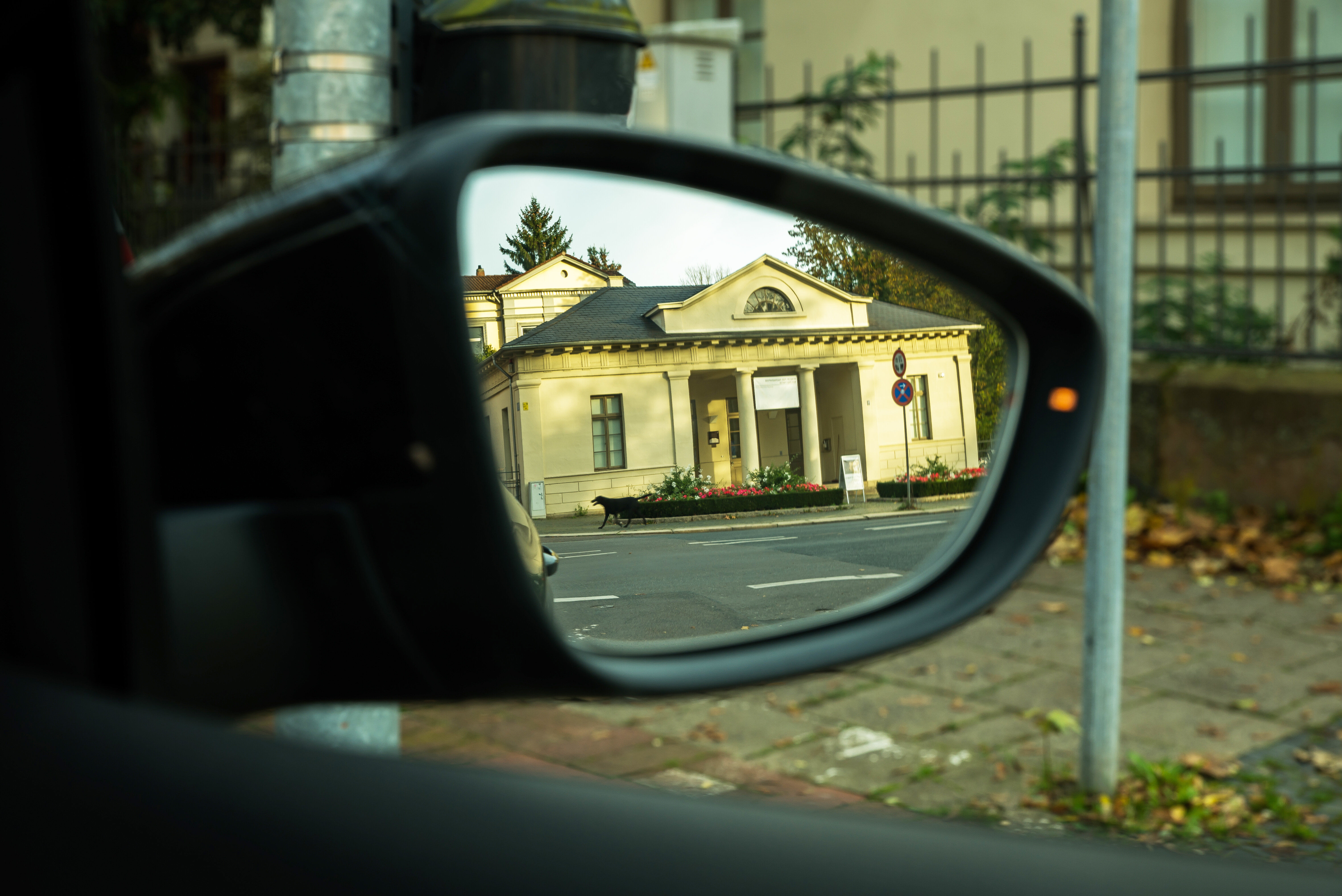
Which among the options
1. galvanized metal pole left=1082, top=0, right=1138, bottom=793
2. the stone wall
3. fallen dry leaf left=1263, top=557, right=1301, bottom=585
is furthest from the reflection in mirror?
the stone wall

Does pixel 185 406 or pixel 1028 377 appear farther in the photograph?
pixel 1028 377

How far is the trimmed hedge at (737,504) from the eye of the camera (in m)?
0.91

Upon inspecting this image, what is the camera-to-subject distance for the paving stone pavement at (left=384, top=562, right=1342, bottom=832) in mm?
3523

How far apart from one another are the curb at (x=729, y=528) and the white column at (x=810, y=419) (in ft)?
0.13

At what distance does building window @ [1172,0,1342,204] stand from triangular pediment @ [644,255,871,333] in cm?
705

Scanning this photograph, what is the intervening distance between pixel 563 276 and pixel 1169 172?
5.88 meters

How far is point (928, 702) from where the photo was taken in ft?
13.5

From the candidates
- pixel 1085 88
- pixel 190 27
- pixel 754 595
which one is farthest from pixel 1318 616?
pixel 190 27

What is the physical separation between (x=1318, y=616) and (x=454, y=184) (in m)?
5.02

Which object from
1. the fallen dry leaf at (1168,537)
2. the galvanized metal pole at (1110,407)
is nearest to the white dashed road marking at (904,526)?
the galvanized metal pole at (1110,407)

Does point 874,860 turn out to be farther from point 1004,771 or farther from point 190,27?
point 190,27

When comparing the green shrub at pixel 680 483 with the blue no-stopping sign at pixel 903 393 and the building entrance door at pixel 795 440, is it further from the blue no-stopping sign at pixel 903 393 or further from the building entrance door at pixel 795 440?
the blue no-stopping sign at pixel 903 393

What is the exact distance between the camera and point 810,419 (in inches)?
38.0

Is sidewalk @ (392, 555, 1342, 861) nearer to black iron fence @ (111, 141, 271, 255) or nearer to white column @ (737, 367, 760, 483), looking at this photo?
white column @ (737, 367, 760, 483)
